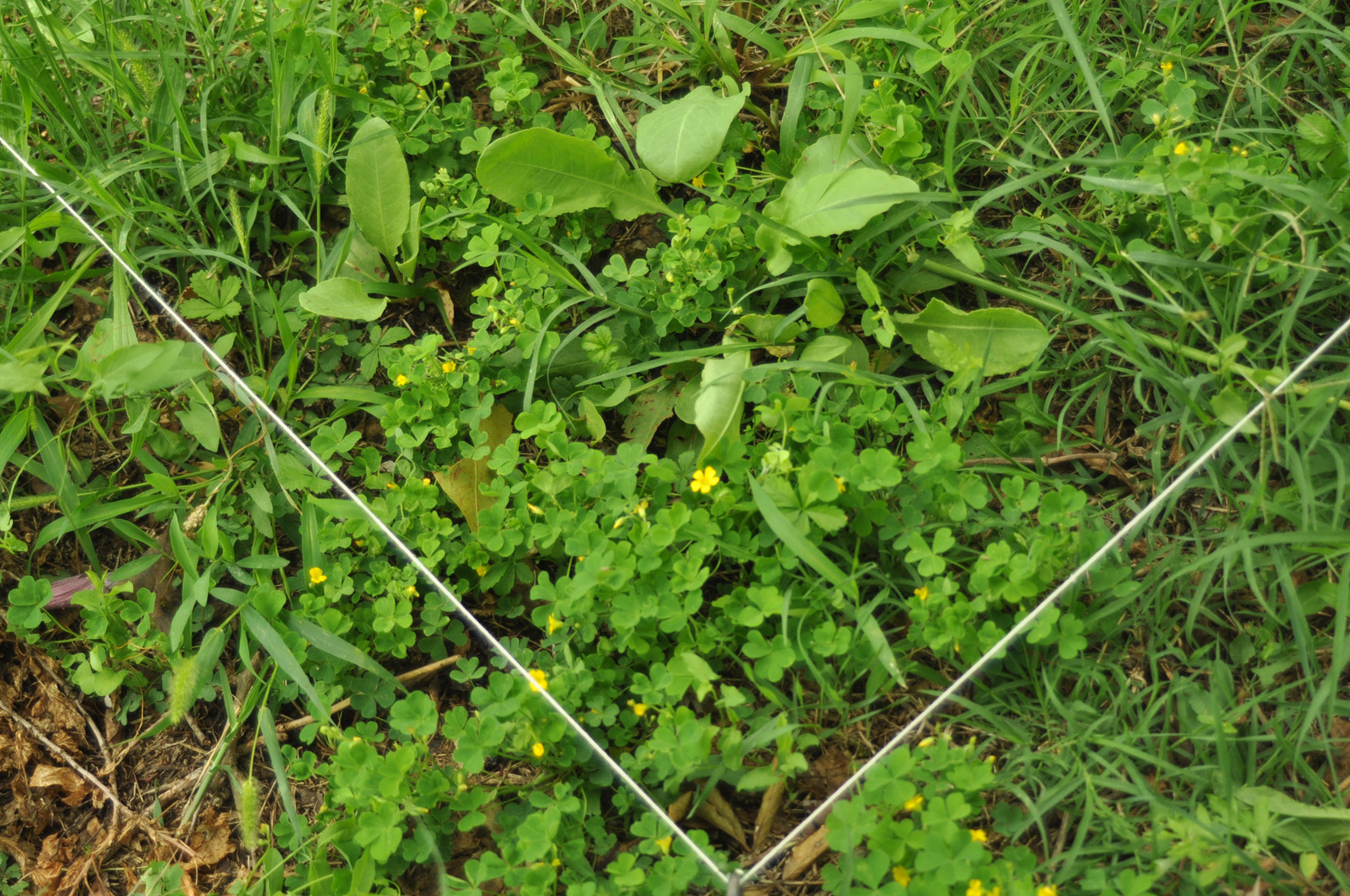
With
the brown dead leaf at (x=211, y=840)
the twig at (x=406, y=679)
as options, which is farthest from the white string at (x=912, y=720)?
the brown dead leaf at (x=211, y=840)

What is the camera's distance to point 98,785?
2.14 meters

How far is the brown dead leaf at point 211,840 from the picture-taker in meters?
2.05

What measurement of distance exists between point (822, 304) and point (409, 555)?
995 millimetres

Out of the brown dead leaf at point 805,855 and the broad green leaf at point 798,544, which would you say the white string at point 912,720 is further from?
the broad green leaf at point 798,544

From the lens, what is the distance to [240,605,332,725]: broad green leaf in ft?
6.58

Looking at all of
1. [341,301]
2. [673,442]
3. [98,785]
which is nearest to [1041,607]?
[673,442]

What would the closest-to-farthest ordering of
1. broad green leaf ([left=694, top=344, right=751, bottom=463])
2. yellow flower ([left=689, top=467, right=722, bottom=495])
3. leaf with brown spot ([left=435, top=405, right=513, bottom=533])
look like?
yellow flower ([left=689, top=467, right=722, bottom=495]), broad green leaf ([left=694, top=344, right=751, bottom=463]), leaf with brown spot ([left=435, top=405, right=513, bottom=533])

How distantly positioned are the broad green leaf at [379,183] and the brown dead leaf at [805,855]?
158cm

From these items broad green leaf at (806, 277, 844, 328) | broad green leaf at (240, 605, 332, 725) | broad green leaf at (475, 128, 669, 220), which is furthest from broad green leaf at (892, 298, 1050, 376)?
broad green leaf at (240, 605, 332, 725)

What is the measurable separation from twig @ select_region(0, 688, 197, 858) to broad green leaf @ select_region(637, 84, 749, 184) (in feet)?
5.73

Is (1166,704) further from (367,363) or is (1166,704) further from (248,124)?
(248,124)

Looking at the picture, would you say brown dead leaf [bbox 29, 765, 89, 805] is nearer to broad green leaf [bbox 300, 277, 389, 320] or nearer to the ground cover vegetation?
the ground cover vegetation

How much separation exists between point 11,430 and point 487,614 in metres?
1.13

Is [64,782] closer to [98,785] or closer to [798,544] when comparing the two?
[98,785]
